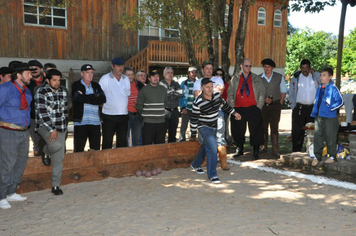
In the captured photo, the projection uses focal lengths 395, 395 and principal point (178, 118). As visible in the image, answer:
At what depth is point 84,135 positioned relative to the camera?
21.9 ft

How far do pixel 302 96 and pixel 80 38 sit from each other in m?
11.9

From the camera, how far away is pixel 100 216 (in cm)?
475

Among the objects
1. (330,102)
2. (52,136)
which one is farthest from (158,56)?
(52,136)

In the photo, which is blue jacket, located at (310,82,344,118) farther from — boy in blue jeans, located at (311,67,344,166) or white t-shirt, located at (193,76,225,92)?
white t-shirt, located at (193,76,225,92)

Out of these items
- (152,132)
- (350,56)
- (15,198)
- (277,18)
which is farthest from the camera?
(350,56)

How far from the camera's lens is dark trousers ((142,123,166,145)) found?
7.32 metres

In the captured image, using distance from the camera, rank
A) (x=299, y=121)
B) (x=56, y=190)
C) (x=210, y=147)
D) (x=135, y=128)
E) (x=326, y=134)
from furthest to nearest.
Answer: (x=299, y=121), (x=135, y=128), (x=326, y=134), (x=210, y=147), (x=56, y=190)

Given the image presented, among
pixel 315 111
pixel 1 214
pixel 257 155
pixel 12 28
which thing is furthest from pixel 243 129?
pixel 12 28

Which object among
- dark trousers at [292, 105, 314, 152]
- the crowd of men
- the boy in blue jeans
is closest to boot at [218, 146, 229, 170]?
the crowd of men

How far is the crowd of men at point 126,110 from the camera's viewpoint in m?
5.21

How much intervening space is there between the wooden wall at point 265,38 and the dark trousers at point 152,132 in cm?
1674

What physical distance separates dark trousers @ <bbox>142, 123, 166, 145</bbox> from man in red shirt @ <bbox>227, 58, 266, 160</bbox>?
5.30 feet

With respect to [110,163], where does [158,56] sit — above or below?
above

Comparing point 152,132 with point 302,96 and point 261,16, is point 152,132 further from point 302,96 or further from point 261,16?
point 261,16
